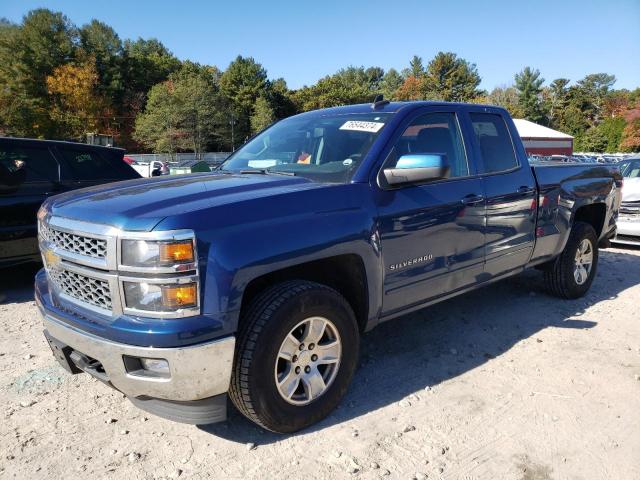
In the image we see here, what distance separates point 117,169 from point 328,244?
469 centimetres

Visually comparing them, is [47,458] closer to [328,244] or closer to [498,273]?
[328,244]

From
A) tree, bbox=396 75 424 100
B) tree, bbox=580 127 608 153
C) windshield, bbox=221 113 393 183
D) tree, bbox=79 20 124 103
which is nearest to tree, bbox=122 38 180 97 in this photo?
tree, bbox=79 20 124 103

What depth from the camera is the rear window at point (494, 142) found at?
3914 millimetres

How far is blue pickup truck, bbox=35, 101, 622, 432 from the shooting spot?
2.24m

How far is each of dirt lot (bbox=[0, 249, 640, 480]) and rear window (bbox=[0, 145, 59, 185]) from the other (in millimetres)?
1957

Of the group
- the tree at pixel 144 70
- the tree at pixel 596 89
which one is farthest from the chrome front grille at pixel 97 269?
the tree at pixel 596 89

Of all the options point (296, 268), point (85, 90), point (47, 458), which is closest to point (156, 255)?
point (296, 268)

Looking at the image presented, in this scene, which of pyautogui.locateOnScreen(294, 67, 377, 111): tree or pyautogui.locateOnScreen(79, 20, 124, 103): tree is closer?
pyautogui.locateOnScreen(79, 20, 124, 103): tree

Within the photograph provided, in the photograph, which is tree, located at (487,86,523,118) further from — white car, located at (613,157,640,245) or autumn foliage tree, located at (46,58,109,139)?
white car, located at (613,157,640,245)

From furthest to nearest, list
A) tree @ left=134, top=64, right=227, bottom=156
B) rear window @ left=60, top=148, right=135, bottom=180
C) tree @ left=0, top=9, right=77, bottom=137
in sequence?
1. tree @ left=134, top=64, right=227, bottom=156
2. tree @ left=0, top=9, right=77, bottom=137
3. rear window @ left=60, top=148, right=135, bottom=180

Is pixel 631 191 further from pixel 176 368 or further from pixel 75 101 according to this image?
pixel 75 101

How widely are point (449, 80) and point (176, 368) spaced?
10204 cm

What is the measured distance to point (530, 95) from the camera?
90938mm

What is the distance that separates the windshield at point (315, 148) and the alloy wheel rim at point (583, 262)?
2961 millimetres
